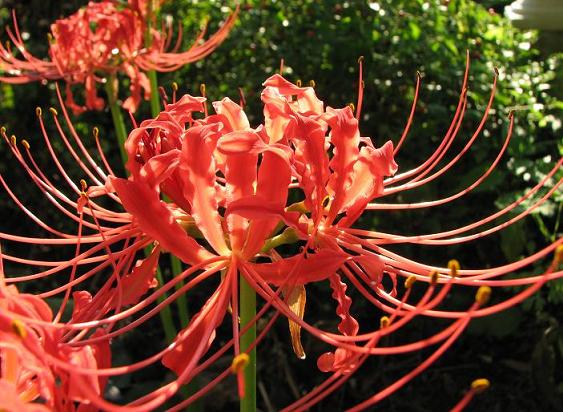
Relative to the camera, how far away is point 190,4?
3.63m

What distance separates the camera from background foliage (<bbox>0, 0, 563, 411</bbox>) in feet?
8.18

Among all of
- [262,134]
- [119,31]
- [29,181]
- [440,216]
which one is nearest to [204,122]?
[262,134]

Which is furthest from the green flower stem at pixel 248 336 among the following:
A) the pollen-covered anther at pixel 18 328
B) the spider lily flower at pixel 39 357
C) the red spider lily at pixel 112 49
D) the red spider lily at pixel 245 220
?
the red spider lily at pixel 112 49

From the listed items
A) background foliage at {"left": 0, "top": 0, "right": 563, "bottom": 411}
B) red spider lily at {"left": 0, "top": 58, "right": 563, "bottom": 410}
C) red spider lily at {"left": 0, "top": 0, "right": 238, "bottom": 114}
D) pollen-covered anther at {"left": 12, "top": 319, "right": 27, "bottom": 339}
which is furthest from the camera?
background foliage at {"left": 0, "top": 0, "right": 563, "bottom": 411}

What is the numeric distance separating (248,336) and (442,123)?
6.27 feet

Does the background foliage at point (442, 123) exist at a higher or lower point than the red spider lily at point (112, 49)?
lower

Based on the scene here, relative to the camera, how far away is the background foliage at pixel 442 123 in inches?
98.1

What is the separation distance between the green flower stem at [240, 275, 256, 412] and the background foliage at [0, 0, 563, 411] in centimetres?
142

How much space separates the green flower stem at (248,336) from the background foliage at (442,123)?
1.42 metres

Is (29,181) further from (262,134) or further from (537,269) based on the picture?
(262,134)

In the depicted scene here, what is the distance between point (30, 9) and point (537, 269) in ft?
10.8

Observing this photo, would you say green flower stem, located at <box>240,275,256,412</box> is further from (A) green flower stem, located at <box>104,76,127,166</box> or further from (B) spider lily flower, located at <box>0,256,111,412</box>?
(A) green flower stem, located at <box>104,76,127,166</box>

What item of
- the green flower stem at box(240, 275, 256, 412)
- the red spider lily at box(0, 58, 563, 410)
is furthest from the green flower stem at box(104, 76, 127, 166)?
the green flower stem at box(240, 275, 256, 412)

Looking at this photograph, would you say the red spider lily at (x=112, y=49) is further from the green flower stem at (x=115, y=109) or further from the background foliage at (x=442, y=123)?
the background foliage at (x=442, y=123)
